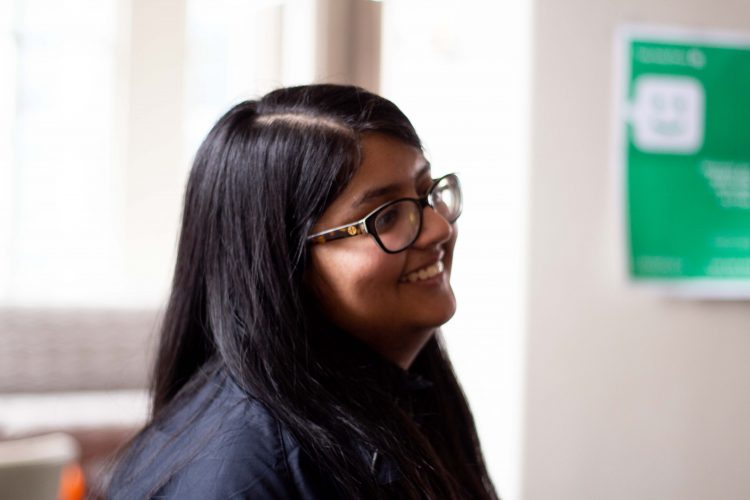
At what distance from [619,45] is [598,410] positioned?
3.71 ft

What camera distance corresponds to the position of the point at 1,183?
14.0 feet

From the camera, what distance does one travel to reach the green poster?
267cm

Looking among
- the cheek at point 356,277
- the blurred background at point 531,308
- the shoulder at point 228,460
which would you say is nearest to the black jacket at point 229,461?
the shoulder at point 228,460

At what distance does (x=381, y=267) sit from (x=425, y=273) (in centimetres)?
7

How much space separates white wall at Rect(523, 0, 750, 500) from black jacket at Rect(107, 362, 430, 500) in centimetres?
175

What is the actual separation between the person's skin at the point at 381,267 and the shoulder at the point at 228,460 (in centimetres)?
18

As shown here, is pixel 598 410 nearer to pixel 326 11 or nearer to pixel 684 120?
pixel 684 120

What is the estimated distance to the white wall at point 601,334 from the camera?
264cm

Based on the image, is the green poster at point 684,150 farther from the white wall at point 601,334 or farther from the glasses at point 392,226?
the glasses at point 392,226

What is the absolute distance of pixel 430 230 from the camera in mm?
1127

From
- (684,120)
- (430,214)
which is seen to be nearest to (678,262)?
(684,120)

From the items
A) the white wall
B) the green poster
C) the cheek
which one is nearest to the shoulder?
the cheek

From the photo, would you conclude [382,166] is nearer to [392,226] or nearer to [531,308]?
[392,226]

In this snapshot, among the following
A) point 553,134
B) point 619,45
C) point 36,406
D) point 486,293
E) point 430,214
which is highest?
point 619,45
